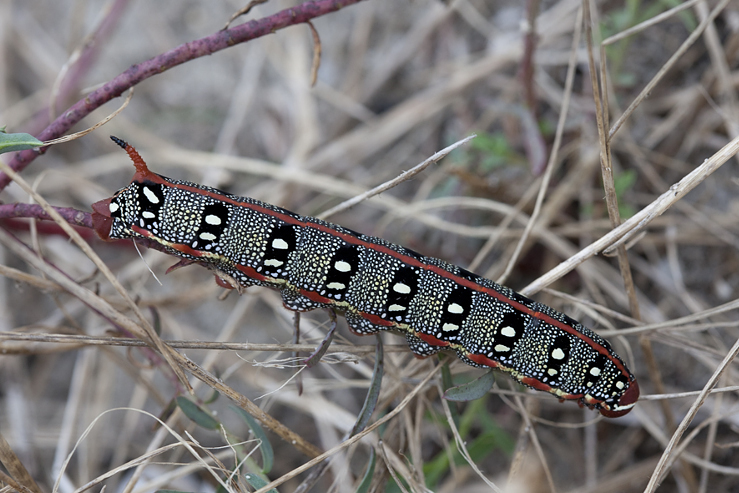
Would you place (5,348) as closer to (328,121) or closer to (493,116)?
(328,121)

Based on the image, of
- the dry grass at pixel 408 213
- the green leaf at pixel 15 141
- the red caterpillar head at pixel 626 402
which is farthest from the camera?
the dry grass at pixel 408 213

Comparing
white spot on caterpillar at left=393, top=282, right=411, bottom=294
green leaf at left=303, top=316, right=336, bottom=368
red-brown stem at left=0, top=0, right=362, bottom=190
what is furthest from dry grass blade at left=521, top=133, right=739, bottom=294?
red-brown stem at left=0, top=0, right=362, bottom=190

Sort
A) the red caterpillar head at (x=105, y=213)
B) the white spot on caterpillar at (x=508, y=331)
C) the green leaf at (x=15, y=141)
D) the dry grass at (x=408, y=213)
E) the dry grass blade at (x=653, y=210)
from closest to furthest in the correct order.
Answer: the green leaf at (x=15, y=141) < the red caterpillar head at (x=105, y=213) < the dry grass blade at (x=653, y=210) < the white spot on caterpillar at (x=508, y=331) < the dry grass at (x=408, y=213)

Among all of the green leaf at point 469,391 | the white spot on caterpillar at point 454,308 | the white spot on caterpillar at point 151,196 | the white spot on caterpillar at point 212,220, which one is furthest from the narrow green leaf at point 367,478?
the white spot on caterpillar at point 151,196

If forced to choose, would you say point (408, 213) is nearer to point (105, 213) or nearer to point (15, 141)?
point (105, 213)

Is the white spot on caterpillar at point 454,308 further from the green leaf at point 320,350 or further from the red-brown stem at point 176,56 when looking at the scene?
the red-brown stem at point 176,56

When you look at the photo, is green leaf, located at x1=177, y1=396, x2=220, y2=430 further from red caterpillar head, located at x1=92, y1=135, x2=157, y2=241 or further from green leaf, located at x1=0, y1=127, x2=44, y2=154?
green leaf, located at x1=0, y1=127, x2=44, y2=154

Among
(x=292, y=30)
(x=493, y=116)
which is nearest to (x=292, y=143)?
(x=292, y=30)
